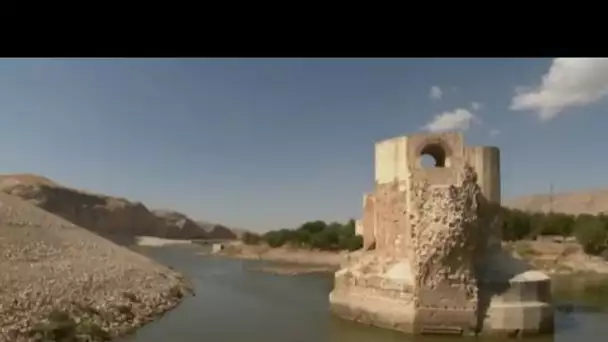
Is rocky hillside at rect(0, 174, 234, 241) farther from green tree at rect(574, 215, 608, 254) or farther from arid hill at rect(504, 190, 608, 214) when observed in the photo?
arid hill at rect(504, 190, 608, 214)

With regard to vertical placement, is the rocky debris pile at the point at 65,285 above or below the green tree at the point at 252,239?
below

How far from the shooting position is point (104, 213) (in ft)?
266

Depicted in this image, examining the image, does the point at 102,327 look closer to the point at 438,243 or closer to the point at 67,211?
the point at 438,243

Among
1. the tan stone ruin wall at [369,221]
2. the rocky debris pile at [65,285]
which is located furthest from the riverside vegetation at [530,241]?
the rocky debris pile at [65,285]

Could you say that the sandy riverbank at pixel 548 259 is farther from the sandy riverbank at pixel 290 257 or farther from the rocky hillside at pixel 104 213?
the rocky hillside at pixel 104 213

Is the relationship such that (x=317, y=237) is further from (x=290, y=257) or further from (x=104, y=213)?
(x=104, y=213)

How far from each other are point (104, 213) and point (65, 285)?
228 feet

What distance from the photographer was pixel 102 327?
41.3ft

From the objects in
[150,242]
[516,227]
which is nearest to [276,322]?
[516,227]

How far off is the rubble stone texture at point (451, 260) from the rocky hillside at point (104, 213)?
48.7m

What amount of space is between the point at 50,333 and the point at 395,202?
24.7 ft

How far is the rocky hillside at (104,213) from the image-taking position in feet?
215
